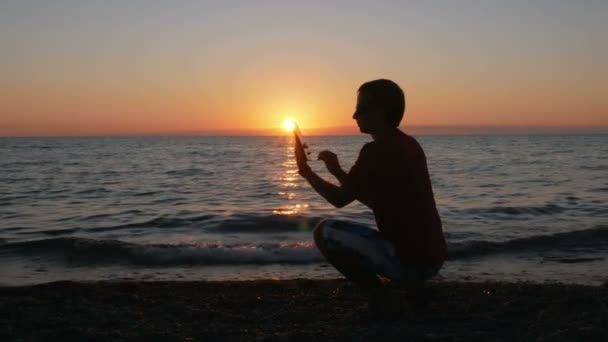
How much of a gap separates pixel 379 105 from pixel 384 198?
2.08 feet

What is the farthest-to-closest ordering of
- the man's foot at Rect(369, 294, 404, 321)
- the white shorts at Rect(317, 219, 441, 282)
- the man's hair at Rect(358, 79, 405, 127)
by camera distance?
the man's foot at Rect(369, 294, 404, 321), the white shorts at Rect(317, 219, 441, 282), the man's hair at Rect(358, 79, 405, 127)

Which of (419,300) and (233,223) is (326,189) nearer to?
(419,300)

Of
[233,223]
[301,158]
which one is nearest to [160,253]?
[233,223]

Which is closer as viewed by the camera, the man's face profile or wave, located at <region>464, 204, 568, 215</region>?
the man's face profile

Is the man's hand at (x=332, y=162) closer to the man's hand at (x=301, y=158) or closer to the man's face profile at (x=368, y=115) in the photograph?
the man's hand at (x=301, y=158)

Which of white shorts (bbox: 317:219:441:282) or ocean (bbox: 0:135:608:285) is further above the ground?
white shorts (bbox: 317:219:441:282)

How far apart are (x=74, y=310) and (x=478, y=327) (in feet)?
10.6

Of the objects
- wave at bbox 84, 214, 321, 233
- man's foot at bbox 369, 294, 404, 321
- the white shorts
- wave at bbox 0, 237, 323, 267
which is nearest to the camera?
the white shorts

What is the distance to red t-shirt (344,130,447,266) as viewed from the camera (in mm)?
4125

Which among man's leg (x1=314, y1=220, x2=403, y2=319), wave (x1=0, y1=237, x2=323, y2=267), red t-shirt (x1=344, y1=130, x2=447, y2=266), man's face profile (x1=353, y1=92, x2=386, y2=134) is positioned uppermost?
man's face profile (x1=353, y1=92, x2=386, y2=134)

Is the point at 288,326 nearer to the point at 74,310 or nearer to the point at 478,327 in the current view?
the point at 478,327

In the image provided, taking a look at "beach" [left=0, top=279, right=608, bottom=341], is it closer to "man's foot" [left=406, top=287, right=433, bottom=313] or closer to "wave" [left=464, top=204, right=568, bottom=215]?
"man's foot" [left=406, top=287, right=433, bottom=313]

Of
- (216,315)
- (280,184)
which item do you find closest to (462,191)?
(280,184)

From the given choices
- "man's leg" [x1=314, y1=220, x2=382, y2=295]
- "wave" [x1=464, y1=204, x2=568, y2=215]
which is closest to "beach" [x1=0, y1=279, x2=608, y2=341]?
"man's leg" [x1=314, y1=220, x2=382, y2=295]
